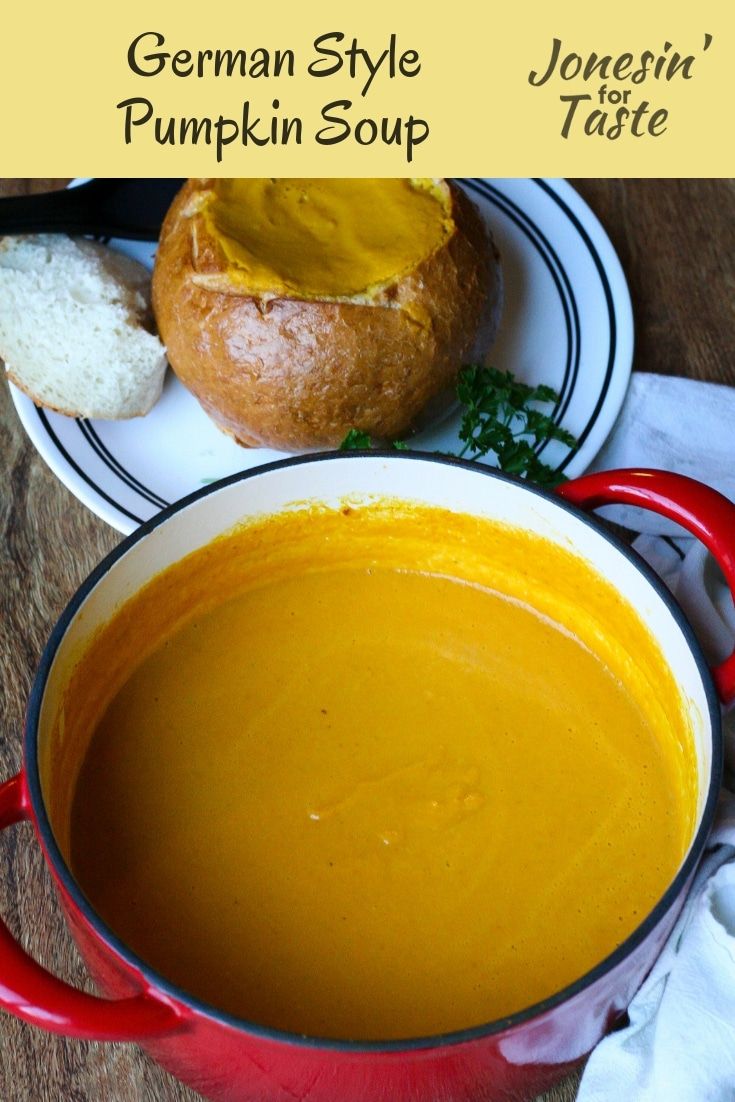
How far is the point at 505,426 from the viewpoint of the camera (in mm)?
1376

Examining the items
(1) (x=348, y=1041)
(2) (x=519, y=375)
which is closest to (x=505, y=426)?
(2) (x=519, y=375)

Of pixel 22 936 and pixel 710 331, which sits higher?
pixel 710 331

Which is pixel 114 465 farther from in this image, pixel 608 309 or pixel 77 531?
pixel 608 309

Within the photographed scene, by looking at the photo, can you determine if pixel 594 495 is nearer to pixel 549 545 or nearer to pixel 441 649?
pixel 549 545

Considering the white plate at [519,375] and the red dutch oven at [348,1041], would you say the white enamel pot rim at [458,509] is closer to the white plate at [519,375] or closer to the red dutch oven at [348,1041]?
the red dutch oven at [348,1041]

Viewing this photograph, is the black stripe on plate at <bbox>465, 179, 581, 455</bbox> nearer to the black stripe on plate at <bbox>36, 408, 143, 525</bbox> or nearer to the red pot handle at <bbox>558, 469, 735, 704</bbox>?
the red pot handle at <bbox>558, 469, 735, 704</bbox>

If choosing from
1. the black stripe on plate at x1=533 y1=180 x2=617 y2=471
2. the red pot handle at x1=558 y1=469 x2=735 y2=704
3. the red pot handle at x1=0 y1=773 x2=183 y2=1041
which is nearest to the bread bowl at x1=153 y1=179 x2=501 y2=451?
the black stripe on plate at x1=533 y1=180 x2=617 y2=471

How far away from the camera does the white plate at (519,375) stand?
143 centimetres

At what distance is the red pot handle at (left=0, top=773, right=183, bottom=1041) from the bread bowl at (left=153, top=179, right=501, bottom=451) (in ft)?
2.50

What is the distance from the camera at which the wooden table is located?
1060 mm

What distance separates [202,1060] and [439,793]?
0.32m

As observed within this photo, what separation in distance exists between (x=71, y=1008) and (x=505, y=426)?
2.68ft
